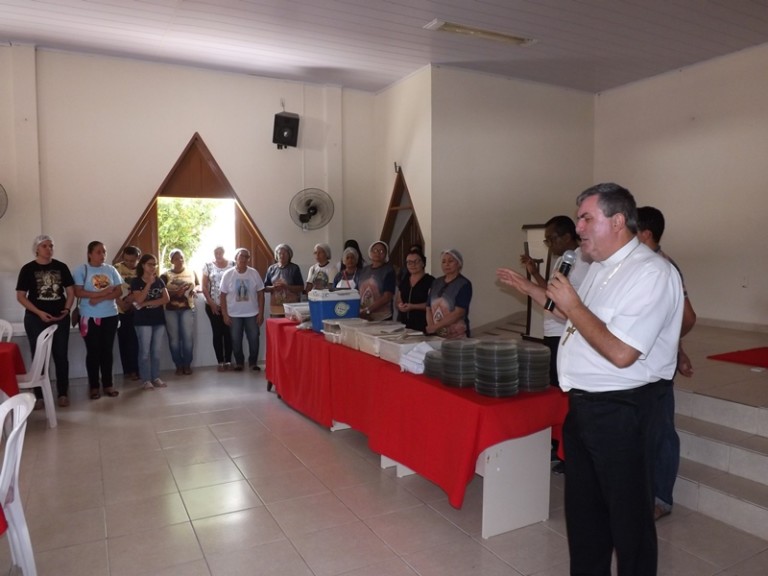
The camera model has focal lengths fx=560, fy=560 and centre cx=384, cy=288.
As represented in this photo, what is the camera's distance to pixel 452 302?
3951 millimetres

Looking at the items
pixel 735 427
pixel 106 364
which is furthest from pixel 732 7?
pixel 106 364

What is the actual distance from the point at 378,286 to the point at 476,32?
8.31 ft

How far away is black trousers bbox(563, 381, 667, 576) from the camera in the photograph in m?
1.74

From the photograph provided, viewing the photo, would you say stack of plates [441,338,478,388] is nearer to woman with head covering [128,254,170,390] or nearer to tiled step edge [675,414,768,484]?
tiled step edge [675,414,768,484]

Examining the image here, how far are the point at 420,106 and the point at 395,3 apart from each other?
5.94ft

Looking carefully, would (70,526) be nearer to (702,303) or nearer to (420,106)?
(420,106)

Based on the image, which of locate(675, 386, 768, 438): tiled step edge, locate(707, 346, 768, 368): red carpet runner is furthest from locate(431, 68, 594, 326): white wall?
locate(675, 386, 768, 438): tiled step edge

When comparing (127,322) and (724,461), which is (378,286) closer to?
(127,322)

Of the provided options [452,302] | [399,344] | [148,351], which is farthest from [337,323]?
[148,351]

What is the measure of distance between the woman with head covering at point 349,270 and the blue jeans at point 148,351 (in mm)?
1933

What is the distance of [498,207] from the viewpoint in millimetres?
6621

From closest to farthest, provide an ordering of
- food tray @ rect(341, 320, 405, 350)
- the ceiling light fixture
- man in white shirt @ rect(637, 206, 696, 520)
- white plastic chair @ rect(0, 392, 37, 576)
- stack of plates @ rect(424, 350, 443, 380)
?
1. white plastic chair @ rect(0, 392, 37, 576)
2. man in white shirt @ rect(637, 206, 696, 520)
3. stack of plates @ rect(424, 350, 443, 380)
4. food tray @ rect(341, 320, 405, 350)
5. the ceiling light fixture

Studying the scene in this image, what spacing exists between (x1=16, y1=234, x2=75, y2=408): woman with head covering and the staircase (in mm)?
4766

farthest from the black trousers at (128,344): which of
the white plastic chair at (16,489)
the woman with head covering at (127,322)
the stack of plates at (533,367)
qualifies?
the stack of plates at (533,367)
